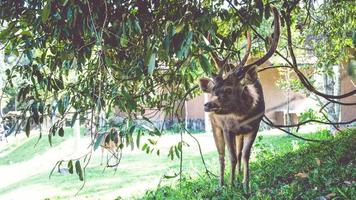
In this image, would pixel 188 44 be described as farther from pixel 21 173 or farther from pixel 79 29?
pixel 21 173

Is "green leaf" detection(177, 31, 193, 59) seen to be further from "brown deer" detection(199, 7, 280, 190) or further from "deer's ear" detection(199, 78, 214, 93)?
"deer's ear" detection(199, 78, 214, 93)

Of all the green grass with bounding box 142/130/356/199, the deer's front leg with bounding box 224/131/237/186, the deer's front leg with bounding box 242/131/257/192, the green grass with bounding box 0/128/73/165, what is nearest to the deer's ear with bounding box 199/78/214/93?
the deer's front leg with bounding box 224/131/237/186

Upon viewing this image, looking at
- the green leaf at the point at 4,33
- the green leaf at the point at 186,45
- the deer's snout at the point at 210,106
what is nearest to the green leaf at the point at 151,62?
the green leaf at the point at 186,45

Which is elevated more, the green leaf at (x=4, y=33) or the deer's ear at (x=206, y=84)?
the green leaf at (x=4, y=33)

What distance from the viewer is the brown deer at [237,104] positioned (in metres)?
3.55

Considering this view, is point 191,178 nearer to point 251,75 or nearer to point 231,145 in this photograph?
point 231,145

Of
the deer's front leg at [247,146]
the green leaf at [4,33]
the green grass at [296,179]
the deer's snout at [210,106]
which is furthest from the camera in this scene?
the green grass at [296,179]

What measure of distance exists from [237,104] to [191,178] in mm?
2737

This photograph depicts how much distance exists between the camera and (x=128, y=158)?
40.8ft

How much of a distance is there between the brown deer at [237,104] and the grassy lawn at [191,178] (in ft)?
1.59

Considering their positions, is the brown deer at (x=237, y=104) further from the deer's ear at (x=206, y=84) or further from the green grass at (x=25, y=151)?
the green grass at (x=25, y=151)

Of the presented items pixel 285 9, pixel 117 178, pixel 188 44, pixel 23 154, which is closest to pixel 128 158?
pixel 117 178

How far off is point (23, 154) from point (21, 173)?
174 inches

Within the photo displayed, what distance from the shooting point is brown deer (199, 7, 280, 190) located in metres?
3.55
